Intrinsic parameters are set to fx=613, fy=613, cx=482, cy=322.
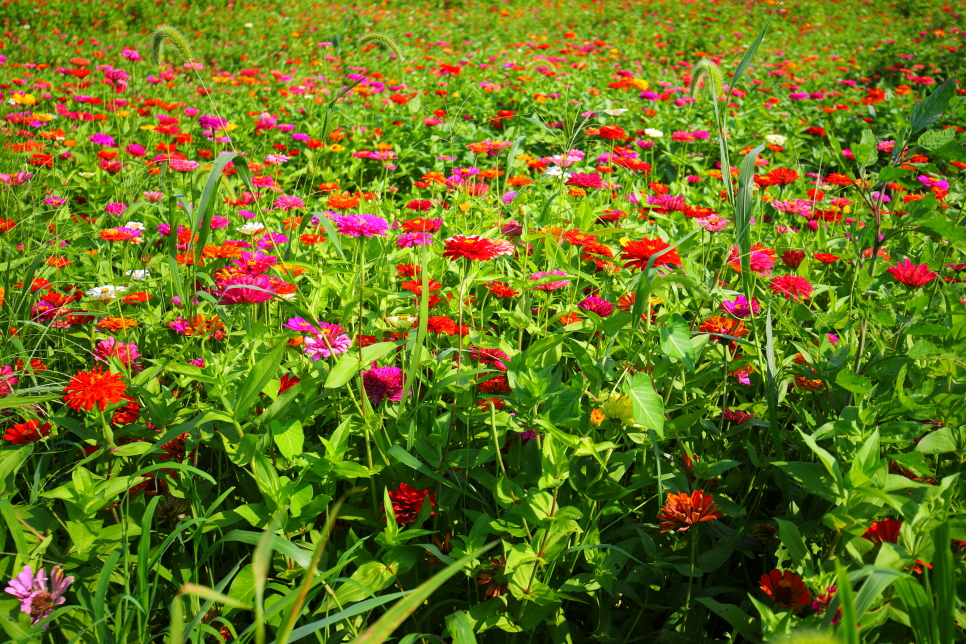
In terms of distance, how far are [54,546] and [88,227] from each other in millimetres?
1729

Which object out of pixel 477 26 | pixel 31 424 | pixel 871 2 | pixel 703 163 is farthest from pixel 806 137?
pixel 871 2

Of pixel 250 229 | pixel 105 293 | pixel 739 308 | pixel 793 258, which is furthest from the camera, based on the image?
pixel 250 229

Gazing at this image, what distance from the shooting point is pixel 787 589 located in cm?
94

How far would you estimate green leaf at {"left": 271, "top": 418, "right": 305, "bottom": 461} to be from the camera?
1113 millimetres

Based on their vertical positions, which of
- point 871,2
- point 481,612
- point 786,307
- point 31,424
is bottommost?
point 481,612

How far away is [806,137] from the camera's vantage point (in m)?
4.16

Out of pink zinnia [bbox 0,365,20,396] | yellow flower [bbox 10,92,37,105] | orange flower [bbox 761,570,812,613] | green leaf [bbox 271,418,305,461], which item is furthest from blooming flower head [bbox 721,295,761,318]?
yellow flower [bbox 10,92,37,105]

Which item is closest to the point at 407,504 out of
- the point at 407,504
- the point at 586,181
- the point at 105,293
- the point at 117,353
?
the point at 407,504

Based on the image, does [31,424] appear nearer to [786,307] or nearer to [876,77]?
[786,307]

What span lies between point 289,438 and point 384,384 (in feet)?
0.82

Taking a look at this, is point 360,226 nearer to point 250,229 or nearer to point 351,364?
point 351,364

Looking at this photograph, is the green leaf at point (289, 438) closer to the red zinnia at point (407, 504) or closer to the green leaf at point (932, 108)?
the red zinnia at point (407, 504)

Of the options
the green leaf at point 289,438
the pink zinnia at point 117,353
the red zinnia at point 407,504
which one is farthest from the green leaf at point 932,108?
the pink zinnia at point 117,353

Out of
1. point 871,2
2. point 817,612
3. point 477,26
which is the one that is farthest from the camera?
point 871,2
